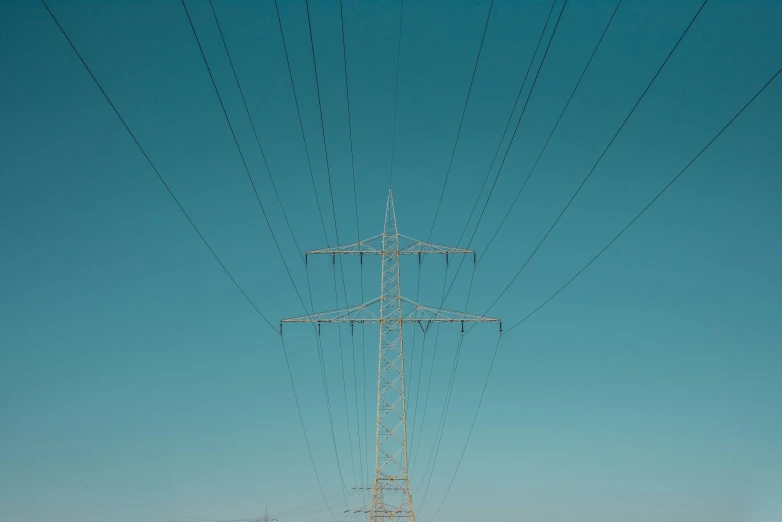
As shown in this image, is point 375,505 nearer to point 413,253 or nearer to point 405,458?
point 405,458

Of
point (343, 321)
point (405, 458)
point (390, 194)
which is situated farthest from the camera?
point (390, 194)

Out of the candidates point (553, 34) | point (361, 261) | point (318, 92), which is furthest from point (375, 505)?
point (553, 34)

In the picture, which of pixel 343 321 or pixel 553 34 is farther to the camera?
pixel 343 321

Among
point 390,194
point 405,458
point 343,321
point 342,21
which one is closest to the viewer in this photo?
point 342,21

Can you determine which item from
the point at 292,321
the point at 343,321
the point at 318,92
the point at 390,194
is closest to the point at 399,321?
the point at 343,321

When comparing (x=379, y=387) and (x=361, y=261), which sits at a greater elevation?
(x=361, y=261)

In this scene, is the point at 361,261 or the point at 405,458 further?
the point at 361,261

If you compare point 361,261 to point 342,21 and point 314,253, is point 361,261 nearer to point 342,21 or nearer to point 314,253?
point 314,253

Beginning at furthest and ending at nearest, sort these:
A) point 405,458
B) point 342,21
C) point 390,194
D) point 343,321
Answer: point 390,194 → point 343,321 → point 405,458 → point 342,21

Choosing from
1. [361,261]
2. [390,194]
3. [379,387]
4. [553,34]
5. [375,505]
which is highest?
[390,194]
